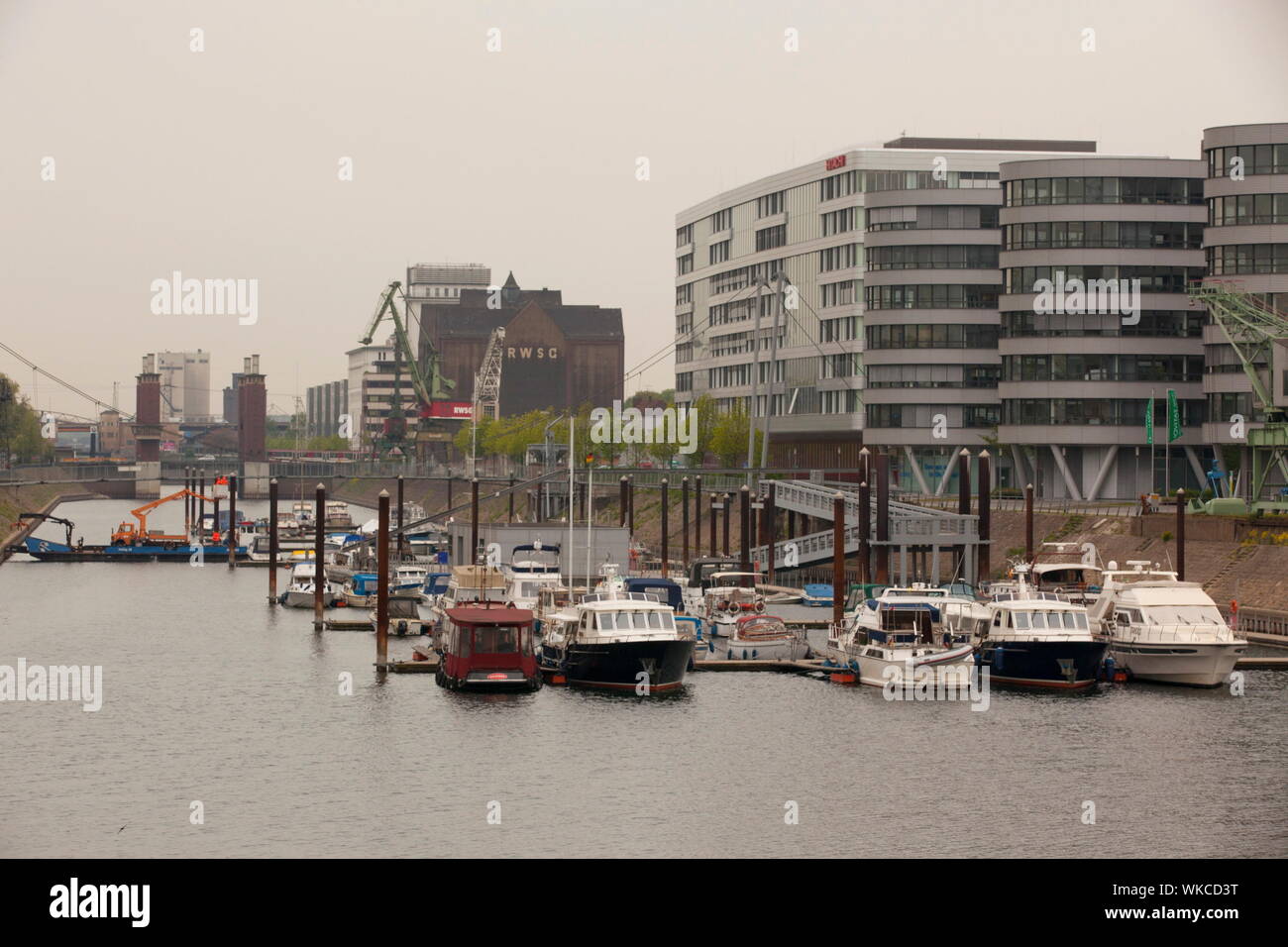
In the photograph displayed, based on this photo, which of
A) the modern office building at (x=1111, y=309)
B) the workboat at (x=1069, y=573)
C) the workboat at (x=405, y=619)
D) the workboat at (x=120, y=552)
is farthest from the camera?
the workboat at (x=120, y=552)

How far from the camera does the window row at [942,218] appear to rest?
473 feet

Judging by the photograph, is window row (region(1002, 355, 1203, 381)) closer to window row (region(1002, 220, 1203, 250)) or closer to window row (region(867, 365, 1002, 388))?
window row (region(1002, 220, 1203, 250))

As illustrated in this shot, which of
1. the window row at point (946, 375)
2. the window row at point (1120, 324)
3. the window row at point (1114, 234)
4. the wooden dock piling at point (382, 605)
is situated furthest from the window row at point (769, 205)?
the wooden dock piling at point (382, 605)

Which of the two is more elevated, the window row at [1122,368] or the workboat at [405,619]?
the window row at [1122,368]

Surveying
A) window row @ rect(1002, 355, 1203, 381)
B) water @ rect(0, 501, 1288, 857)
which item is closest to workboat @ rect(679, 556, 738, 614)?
water @ rect(0, 501, 1288, 857)

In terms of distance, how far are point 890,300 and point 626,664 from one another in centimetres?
8834

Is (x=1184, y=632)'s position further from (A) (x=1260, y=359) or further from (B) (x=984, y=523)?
(A) (x=1260, y=359)

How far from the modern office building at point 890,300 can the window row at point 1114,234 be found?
12.8 meters

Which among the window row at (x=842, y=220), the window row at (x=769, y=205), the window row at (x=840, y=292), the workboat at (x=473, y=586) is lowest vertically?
the workboat at (x=473, y=586)

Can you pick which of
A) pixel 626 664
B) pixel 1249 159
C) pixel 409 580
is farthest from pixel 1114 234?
pixel 626 664

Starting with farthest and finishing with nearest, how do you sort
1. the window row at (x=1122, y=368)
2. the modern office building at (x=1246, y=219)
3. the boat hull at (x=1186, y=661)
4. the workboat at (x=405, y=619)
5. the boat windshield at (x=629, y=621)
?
the window row at (x=1122, y=368) < the modern office building at (x=1246, y=219) < the workboat at (x=405, y=619) < the boat hull at (x=1186, y=661) < the boat windshield at (x=629, y=621)

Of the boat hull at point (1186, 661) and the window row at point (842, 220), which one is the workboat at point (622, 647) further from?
the window row at point (842, 220)

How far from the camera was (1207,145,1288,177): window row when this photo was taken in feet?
380

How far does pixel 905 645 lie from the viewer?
6519 cm
